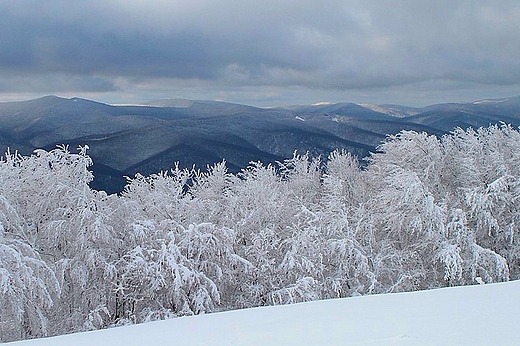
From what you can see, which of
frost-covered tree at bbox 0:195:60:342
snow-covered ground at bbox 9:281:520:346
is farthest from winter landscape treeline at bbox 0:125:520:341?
snow-covered ground at bbox 9:281:520:346

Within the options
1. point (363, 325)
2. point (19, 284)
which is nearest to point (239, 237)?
point (19, 284)

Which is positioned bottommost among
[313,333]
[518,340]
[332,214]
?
[332,214]

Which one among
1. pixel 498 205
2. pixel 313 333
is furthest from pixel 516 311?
pixel 498 205

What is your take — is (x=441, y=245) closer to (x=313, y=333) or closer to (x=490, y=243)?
(x=490, y=243)

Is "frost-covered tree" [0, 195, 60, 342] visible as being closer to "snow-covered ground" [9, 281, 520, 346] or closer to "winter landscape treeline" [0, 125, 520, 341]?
"winter landscape treeline" [0, 125, 520, 341]

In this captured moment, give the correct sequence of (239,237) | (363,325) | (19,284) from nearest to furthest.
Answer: (363,325) < (19,284) < (239,237)

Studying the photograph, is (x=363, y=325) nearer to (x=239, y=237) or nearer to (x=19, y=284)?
(x=19, y=284)

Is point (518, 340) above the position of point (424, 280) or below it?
above

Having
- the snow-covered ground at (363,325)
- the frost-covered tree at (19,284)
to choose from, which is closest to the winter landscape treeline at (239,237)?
the frost-covered tree at (19,284)
